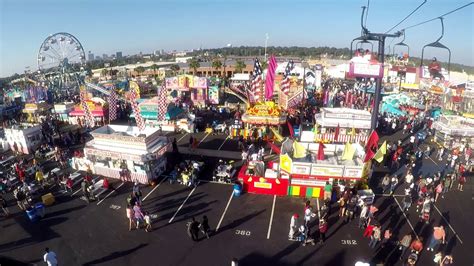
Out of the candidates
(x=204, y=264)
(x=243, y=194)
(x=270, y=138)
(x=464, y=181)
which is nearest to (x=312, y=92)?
(x=270, y=138)

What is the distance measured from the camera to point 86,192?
17.6 m

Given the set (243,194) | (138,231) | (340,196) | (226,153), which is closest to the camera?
(138,231)

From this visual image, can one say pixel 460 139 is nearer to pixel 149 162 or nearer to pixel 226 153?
pixel 226 153

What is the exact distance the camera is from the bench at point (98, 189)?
708 inches

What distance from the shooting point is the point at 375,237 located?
12711 millimetres

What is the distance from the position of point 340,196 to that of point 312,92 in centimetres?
3006

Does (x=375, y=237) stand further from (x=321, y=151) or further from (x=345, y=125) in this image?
(x=345, y=125)

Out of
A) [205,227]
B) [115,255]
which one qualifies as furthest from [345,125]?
[115,255]

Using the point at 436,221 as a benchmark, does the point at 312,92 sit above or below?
above

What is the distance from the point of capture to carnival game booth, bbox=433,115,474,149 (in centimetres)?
2491

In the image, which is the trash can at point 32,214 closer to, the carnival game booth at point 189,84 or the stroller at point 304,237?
the stroller at point 304,237

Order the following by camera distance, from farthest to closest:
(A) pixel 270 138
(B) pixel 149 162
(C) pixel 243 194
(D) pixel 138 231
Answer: (A) pixel 270 138 → (B) pixel 149 162 → (C) pixel 243 194 → (D) pixel 138 231

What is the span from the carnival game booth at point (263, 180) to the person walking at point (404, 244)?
22.0ft

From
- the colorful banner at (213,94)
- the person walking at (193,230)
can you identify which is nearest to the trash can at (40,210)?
the person walking at (193,230)
